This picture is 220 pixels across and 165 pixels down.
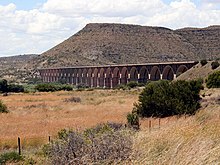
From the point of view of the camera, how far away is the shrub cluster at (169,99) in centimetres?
2756

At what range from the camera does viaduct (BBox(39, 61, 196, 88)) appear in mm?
91125

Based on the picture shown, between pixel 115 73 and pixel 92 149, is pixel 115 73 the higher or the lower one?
the lower one

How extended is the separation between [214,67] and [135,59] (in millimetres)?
77515

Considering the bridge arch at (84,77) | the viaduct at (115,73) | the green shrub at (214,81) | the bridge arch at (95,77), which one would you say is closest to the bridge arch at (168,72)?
the viaduct at (115,73)

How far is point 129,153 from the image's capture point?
25.5 ft

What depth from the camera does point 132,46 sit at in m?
158

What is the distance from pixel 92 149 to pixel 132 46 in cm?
15066

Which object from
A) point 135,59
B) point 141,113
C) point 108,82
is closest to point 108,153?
point 141,113

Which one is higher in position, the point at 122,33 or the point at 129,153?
the point at 122,33

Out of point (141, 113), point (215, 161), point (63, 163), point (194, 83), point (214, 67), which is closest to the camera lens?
point (215, 161)

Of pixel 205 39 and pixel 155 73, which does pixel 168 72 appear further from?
pixel 205 39

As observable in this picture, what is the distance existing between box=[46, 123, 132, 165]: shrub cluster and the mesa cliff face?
13691 centimetres

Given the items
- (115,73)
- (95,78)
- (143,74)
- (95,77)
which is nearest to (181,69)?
(143,74)

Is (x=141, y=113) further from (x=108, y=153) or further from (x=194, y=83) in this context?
(x=108, y=153)
